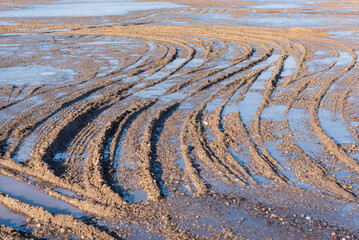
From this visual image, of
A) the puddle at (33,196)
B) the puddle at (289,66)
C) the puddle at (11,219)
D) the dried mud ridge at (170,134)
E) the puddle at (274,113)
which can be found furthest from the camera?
the puddle at (289,66)

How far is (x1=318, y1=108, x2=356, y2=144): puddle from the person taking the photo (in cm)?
918

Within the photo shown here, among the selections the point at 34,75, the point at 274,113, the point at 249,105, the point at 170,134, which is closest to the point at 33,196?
the point at 170,134

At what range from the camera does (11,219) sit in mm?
6262

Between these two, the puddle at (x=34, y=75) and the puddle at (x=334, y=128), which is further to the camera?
the puddle at (x=34, y=75)

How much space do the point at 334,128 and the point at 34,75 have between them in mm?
11271

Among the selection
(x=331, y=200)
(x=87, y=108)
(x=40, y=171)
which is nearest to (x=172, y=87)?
(x=87, y=108)

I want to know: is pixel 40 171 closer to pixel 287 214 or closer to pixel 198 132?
pixel 198 132

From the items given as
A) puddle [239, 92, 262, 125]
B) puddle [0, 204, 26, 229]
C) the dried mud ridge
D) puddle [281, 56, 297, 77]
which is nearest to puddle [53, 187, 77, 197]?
the dried mud ridge

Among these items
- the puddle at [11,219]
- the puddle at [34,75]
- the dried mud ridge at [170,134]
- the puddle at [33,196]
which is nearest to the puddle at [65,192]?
the dried mud ridge at [170,134]

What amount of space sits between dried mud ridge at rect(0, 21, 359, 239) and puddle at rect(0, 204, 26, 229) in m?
0.11

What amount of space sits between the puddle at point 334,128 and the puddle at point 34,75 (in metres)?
9.22

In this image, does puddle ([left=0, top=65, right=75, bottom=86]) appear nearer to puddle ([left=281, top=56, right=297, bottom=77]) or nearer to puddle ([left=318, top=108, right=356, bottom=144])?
puddle ([left=281, top=56, right=297, bottom=77])

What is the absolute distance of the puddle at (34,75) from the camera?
1450 centimetres

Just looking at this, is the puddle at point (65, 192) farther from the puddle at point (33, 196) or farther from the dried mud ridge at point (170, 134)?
the puddle at point (33, 196)
